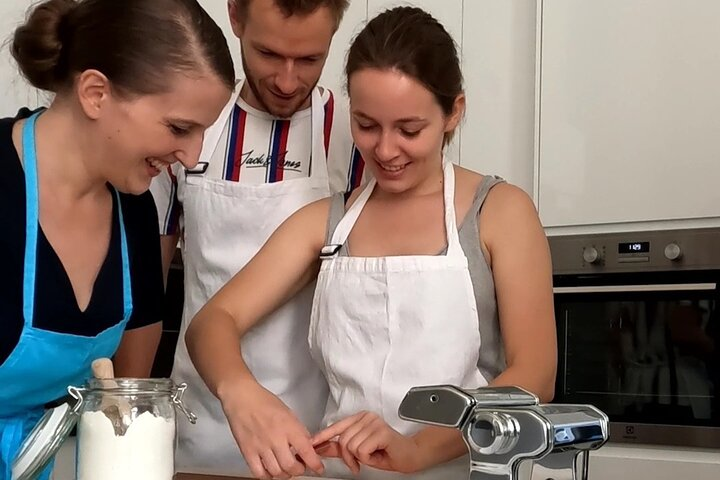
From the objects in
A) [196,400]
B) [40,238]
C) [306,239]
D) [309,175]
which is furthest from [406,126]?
[196,400]

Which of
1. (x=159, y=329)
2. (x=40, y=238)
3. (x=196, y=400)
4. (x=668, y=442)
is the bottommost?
(x=668, y=442)

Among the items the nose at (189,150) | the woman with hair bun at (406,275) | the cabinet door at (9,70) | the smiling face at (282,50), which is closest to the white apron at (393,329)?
the woman with hair bun at (406,275)

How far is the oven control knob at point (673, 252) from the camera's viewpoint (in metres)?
1.85

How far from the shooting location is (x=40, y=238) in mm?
1005

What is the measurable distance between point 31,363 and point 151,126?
0.96ft

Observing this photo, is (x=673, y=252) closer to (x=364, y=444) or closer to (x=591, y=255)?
(x=591, y=255)

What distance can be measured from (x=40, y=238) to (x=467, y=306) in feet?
1.61

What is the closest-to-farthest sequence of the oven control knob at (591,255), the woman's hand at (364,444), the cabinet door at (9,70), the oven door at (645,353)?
the woman's hand at (364,444) < the oven door at (645,353) < the oven control knob at (591,255) < the cabinet door at (9,70)

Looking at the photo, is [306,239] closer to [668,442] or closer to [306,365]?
[306,365]

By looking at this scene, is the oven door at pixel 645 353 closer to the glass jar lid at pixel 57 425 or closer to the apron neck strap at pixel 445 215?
the apron neck strap at pixel 445 215

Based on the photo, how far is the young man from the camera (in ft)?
4.25

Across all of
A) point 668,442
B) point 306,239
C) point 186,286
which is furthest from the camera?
point 668,442

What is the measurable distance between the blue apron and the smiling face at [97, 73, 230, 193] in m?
0.09

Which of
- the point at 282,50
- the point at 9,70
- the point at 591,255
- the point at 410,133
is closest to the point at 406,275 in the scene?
the point at 410,133
